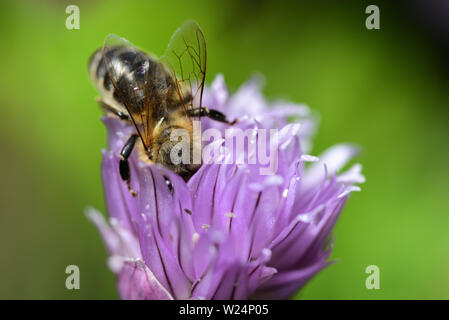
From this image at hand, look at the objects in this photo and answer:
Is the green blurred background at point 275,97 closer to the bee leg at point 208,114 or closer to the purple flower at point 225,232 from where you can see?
the purple flower at point 225,232

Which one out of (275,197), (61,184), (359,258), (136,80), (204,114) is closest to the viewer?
(275,197)

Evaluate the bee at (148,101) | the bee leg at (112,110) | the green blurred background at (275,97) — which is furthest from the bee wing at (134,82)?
the green blurred background at (275,97)

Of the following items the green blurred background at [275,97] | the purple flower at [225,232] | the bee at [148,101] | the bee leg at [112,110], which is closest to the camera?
the purple flower at [225,232]

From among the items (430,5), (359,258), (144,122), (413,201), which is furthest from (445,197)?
(144,122)

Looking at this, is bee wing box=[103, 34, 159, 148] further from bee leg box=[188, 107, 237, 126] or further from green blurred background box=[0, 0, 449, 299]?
green blurred background box=[0, 0, 449, 299]

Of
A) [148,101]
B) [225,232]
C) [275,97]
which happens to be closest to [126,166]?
[148,101]
